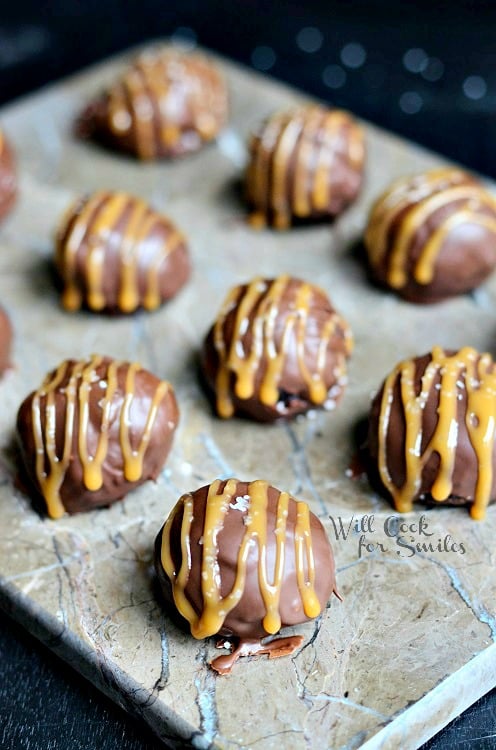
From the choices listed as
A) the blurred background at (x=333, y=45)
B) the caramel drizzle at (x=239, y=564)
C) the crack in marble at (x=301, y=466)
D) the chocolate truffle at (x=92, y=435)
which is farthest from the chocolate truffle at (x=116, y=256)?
the blurred background at (x=333, y=45)

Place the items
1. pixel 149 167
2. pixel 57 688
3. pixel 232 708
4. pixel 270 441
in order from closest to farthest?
pixel 232 708 → pixel 57 688 → pixel 270 441 → pixel 149 167

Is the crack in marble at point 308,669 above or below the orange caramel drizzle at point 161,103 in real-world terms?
below

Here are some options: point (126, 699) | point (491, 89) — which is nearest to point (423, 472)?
point (126, 699)

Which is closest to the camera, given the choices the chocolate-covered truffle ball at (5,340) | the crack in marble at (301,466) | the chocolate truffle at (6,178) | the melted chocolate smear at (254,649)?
the melted chocolate smear at (254,649)

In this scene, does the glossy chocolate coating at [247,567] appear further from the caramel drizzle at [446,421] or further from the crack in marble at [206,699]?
the caramel drizzle at [446,421]

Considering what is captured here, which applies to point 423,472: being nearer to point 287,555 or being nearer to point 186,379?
point 287,555

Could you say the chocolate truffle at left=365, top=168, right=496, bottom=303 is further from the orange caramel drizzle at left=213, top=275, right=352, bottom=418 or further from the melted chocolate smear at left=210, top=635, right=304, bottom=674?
the melted chocolate smear at left=210, top=635, right=304, bottom=674

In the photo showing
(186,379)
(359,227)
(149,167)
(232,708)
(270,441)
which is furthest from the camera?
(149,167)
